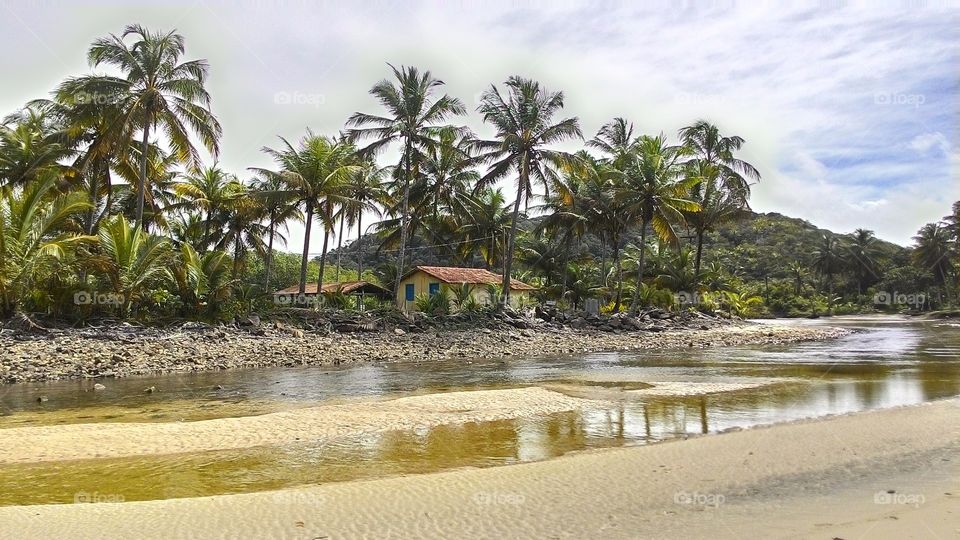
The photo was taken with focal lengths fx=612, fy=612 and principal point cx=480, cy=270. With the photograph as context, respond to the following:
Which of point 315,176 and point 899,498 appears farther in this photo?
point 315,176

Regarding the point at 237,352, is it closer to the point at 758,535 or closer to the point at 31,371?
the point at 31,371

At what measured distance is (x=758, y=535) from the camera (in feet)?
16.7

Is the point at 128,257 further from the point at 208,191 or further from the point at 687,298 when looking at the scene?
the point at 687,298

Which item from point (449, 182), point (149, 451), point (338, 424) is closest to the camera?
point (149, 451)

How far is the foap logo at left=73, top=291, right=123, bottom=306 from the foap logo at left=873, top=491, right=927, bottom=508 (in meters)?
22.3

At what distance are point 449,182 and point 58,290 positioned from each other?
2205 centimetres

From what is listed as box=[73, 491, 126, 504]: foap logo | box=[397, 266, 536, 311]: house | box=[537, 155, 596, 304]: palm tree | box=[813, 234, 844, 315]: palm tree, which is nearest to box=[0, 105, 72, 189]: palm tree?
box=[397, 266, 536, 311]: house

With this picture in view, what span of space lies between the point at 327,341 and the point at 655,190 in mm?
19574

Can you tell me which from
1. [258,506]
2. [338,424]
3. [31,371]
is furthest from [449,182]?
[258,506]

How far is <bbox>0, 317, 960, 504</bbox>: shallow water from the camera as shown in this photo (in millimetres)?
7328

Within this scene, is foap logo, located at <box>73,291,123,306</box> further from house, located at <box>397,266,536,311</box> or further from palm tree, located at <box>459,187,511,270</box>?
palm tree, located at <box>459,187,511,270</box>

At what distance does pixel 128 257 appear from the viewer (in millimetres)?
21141

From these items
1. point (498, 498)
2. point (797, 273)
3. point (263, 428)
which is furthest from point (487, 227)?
point (797, 273)

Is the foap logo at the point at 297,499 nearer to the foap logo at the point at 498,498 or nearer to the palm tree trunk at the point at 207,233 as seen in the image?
the foap logo at the point at 498,498
